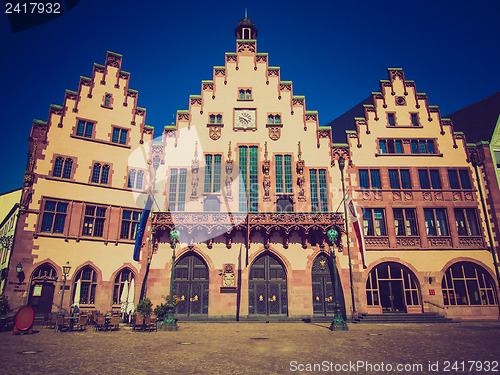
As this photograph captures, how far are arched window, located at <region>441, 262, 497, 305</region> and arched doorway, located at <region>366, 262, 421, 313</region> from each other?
2.71 m

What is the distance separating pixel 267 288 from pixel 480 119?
88.8ft

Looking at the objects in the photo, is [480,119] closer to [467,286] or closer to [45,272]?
[467,286]

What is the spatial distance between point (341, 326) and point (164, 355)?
11690 mm

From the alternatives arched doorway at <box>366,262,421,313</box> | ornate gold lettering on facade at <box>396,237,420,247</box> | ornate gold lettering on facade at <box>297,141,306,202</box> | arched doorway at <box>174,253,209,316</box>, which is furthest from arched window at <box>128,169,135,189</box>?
ornate gold lettering on facade at <box>396,237,420,247</box>

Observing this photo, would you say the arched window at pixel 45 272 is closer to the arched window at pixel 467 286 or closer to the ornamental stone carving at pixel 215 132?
the ornamental stone carving at pixel 215 132

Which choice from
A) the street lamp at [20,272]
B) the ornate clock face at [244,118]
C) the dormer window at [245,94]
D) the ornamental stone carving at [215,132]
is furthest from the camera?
the dormer window at [245,94]

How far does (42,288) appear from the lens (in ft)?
78.3

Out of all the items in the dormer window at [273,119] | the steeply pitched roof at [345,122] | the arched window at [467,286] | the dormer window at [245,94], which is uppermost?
the steeply pitched roof at [345,122]

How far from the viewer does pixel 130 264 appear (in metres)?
26.7

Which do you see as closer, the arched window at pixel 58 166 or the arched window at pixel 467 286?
the arched window at pixel 58 166

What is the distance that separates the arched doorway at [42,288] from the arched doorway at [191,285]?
29.3 feet

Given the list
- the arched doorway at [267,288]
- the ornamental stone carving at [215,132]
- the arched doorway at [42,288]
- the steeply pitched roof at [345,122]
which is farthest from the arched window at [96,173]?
the steeply pitched roof at [345,122]

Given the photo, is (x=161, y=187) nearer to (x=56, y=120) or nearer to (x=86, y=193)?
(x=86, y=193)

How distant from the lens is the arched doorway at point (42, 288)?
23.5 metres
